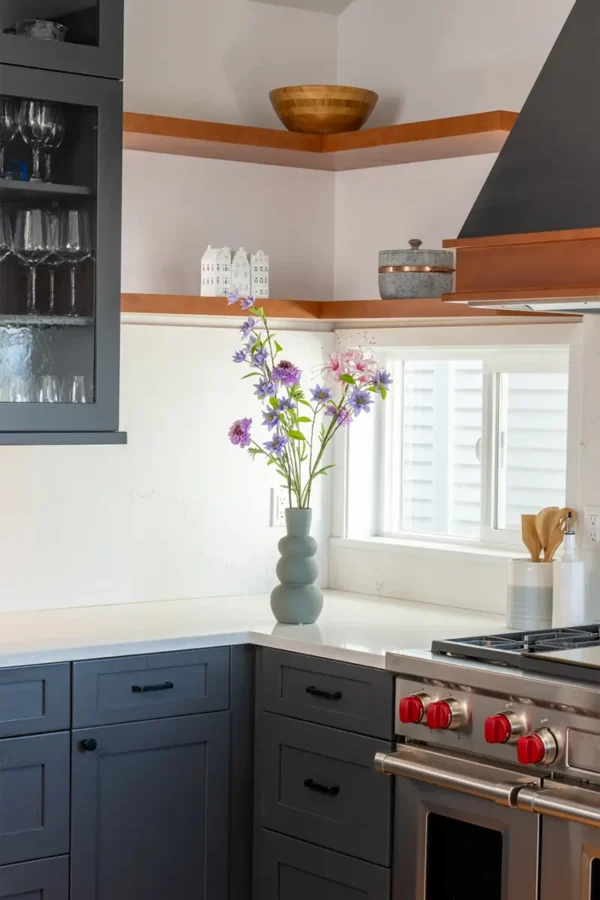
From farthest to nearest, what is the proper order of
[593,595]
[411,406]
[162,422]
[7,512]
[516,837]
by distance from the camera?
[411,406] < [162,422] < [7,512] < [593,595] < [516,837]

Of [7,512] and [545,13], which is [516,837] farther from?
[545,13]

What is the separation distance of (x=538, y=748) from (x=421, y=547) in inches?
49.8

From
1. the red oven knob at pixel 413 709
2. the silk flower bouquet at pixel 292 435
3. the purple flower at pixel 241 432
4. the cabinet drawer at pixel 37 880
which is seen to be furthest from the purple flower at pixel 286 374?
the cabinet drawer at pixel 37 880

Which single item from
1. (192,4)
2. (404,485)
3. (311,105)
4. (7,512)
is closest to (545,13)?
(311,105)

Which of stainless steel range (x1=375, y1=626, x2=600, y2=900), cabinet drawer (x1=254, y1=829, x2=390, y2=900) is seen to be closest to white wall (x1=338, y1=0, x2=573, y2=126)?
stainless steel range (x1=375, y1=626, x2=600, y2=900)

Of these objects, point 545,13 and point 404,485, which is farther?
point 404,485

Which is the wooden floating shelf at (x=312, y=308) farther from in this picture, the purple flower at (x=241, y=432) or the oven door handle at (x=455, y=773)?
the oven door handle at (x=455, y=773)

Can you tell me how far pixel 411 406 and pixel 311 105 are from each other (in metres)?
0.89

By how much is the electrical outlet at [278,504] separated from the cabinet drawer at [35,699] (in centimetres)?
105

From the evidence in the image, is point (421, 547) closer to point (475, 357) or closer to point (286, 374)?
point (475, 357)

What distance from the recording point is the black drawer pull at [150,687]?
9.61ft

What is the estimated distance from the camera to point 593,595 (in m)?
3.11

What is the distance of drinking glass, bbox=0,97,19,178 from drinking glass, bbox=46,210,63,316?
0.15m

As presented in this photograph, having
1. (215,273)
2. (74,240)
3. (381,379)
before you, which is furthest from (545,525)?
(74,240)
